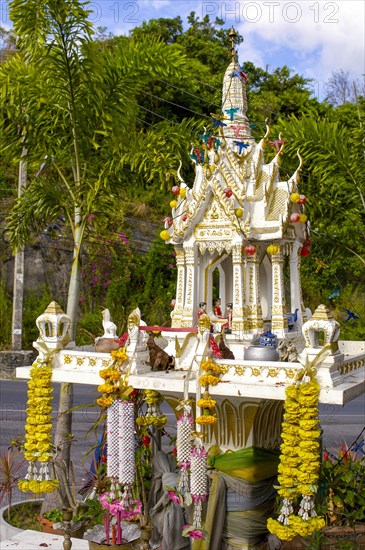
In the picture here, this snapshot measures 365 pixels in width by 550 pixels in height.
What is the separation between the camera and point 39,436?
384 inches

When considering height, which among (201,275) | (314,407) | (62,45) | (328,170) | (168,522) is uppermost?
(62,45)

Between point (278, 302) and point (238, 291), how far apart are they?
2.55 ft

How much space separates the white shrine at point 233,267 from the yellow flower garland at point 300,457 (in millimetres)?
1690

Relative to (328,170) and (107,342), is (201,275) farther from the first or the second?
(328,170)

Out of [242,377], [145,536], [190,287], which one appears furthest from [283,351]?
[145,536]

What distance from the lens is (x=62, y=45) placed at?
38.4 feet

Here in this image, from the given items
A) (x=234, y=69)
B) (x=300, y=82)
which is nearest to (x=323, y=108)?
(x=300, y=82)

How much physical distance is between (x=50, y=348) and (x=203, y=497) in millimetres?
3157

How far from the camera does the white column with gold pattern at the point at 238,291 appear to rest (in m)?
11.9

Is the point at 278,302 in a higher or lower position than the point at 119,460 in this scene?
higher

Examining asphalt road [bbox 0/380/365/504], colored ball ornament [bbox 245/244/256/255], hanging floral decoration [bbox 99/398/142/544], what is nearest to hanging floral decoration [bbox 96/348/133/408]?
hanging floral decoration [bbox 99/398/142/544]

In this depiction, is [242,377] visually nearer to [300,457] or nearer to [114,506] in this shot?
[300,457]

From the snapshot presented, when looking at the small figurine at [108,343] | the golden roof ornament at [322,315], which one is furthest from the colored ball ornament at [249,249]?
the golden roof ornament at [322,315]

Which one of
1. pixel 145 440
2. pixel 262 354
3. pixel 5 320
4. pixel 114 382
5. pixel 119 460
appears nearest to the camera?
pixel 119 460
